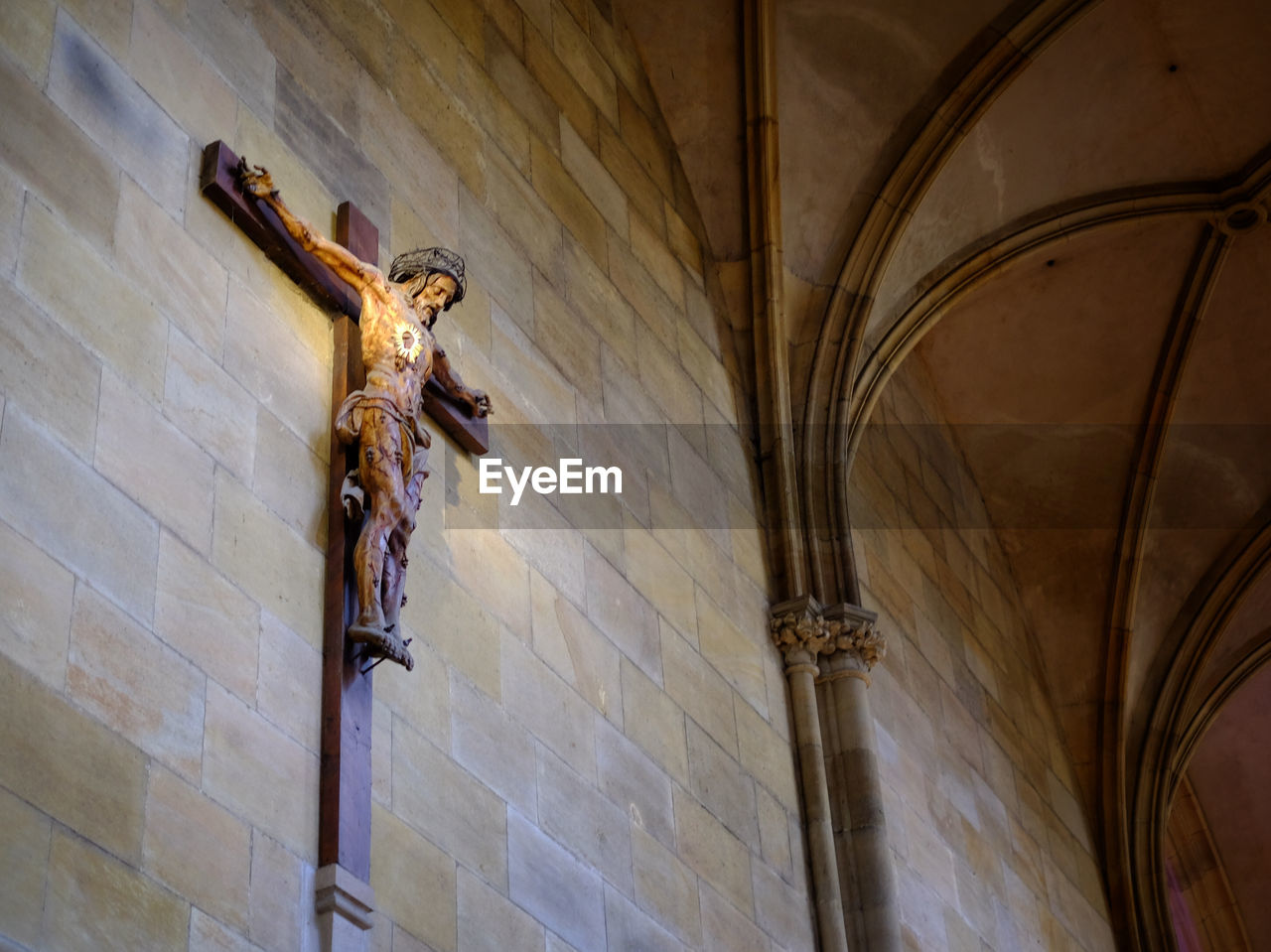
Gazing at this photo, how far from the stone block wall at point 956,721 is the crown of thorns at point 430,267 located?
182 inches

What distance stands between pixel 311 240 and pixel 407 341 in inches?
18.7

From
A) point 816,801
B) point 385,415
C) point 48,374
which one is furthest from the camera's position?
point 816,801

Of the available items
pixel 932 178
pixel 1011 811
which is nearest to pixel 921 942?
pixel 1011 811

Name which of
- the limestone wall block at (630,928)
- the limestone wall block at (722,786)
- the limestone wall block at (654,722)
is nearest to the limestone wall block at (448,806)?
the limestone wall block at (630,928)

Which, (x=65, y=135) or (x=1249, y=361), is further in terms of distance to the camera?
(x=1249, y=361)

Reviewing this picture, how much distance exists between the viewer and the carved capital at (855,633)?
10.1 m

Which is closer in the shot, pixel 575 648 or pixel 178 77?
pixel 178 77

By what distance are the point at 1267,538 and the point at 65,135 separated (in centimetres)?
1175

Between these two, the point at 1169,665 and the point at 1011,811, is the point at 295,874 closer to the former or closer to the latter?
the point at 1011,811

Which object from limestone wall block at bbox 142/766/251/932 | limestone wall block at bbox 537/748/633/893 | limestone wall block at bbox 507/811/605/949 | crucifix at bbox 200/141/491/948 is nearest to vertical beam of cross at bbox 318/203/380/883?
crucifix at bbox 200/141/491/948

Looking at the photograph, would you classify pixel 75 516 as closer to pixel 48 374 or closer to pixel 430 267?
pixel 48 374

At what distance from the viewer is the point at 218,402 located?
5.96 metres

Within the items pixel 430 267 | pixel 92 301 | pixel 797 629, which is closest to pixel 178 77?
pixel 430 267

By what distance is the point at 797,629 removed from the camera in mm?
9867
